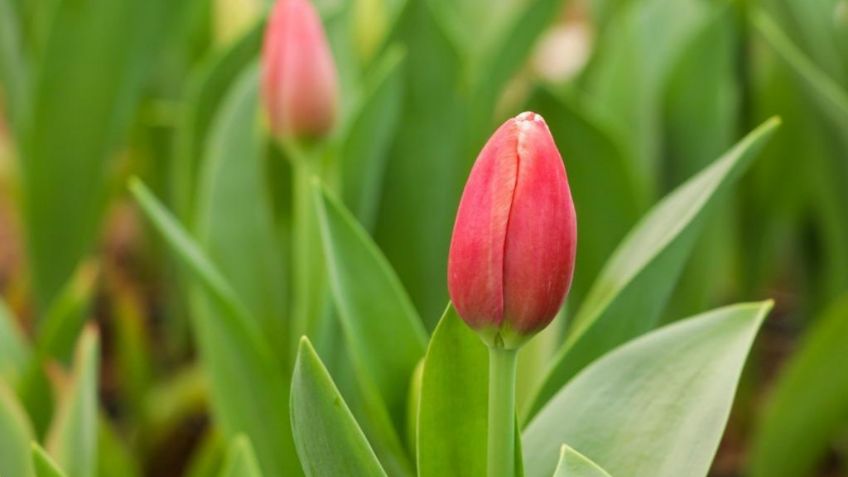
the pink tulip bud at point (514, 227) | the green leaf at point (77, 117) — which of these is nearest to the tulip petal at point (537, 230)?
the pink tulip bud at point (514, 227)

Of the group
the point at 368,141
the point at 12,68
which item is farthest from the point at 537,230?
the point at 12,68

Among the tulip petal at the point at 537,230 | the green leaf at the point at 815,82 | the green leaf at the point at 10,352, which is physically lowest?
the green leaf at the point at 815,82

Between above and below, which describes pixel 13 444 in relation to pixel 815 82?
above

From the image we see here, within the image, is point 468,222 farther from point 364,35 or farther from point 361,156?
point 364,35

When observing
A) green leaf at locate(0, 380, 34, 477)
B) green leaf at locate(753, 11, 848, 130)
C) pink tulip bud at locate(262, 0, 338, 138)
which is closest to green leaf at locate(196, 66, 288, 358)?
pink tulip bud at locate(262, 0, 338, 138)

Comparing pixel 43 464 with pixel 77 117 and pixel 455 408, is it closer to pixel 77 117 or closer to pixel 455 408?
pixel 455 408

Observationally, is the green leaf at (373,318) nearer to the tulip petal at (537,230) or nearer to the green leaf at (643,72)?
the tulip petal at (537,230)
